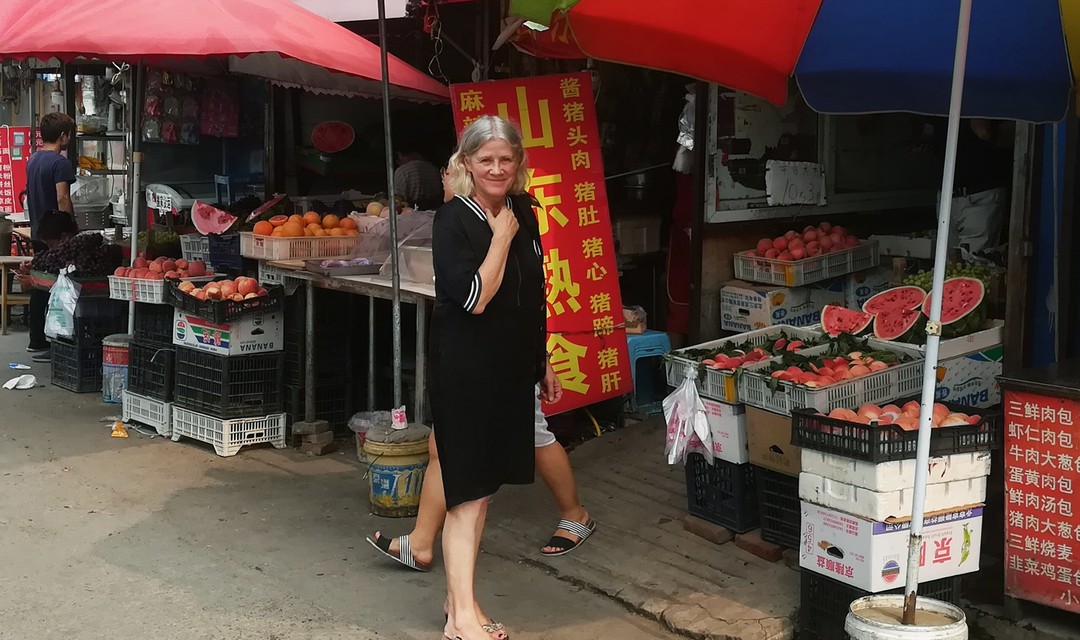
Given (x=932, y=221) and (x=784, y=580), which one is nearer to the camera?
(x=784, y=580)

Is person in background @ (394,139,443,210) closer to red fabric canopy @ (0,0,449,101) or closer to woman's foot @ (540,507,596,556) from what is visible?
red fabric canopy @ (0,0,449,101)

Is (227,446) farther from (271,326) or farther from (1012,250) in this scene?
(1012,250)

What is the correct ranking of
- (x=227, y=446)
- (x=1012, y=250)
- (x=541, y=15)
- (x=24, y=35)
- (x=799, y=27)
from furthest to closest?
(x=227, y=446) < (x=24, y=35) < (x=1012, y=250) < (x=799, y=27) < (x=541, y=15)

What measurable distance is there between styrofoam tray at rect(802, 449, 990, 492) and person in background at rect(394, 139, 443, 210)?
486cm

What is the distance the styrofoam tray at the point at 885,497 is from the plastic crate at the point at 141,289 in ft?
15.5

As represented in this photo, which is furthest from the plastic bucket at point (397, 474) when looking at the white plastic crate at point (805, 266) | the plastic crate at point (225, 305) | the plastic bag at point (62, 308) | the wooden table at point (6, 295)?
the wooden table at point (6, 295)

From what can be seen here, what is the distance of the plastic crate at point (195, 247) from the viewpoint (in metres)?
8.55

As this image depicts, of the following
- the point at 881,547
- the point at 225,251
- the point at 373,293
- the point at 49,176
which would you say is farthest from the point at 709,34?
the point at 49,176

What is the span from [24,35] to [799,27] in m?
4.47

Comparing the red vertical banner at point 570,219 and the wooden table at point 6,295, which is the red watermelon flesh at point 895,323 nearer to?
the red vertical banner at point 570,219

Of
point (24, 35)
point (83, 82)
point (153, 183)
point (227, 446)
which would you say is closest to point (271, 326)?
point (227, 446)

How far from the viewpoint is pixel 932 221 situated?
29.2 feet

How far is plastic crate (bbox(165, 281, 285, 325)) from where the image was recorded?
7.11m

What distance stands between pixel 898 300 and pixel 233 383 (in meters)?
4.07
